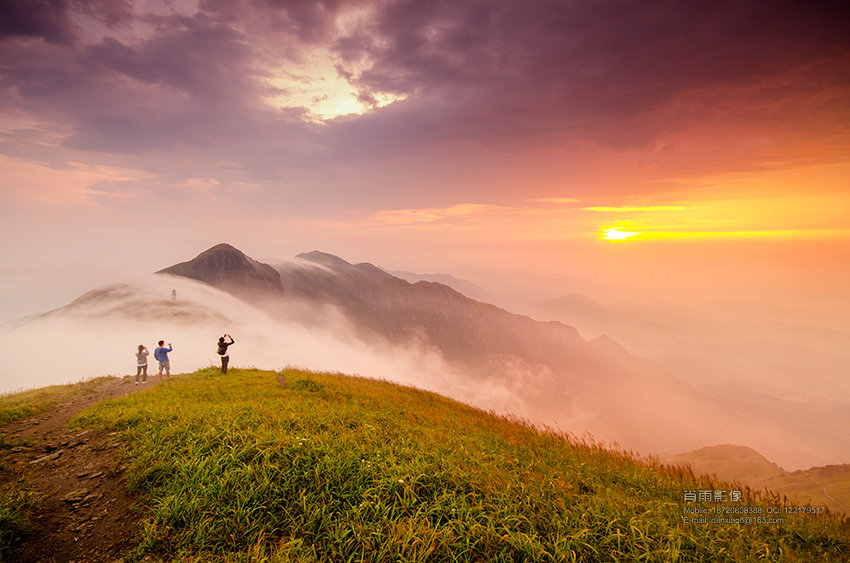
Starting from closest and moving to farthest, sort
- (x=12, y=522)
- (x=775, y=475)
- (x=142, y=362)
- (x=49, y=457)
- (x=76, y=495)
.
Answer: (x=12, y=522)
(x=76, y=495)
(x=49, y=457)
(x=142, y=362)
(x=775, y=475)

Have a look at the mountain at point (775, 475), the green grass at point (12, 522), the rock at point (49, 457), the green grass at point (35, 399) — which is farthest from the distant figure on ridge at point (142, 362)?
the mountain at point (775, 475)

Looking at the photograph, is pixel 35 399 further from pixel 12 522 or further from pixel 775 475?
pixel 775 475

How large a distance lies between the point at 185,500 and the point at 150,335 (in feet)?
747

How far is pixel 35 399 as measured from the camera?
14352 mm

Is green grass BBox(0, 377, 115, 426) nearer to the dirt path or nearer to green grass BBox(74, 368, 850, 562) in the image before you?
the dirt path

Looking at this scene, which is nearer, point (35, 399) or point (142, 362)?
point (35, 399)

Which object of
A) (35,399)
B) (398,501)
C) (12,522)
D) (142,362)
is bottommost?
(35,399)

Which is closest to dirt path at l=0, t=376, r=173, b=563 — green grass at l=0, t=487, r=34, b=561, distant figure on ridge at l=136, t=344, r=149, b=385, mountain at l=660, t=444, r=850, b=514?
green grass at l=0, t=487, r=34, b=561

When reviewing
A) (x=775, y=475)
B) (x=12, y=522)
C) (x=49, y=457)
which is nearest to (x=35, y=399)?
(x=49, y=457)

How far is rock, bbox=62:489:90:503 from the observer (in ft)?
17.6

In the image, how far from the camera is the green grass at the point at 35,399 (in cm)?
1091

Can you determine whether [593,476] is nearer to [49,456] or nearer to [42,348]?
[49,456]

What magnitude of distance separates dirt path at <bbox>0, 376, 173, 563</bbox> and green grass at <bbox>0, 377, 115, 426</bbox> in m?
3.09

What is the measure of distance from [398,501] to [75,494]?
18.9 feet
